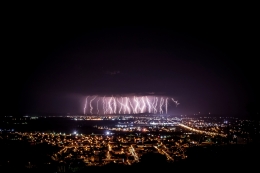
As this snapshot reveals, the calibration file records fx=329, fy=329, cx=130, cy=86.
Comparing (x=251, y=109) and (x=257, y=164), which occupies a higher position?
(x=251, y=109)

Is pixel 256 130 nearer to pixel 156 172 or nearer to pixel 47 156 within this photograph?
pixel 47 156

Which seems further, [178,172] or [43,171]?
[43,171]

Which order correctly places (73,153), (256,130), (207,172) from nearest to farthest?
(207,172) → (73,153) → (256,130)

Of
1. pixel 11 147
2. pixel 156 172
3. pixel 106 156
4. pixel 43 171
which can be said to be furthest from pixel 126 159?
pixel 11 147

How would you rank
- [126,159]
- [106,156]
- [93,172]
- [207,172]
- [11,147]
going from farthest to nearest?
[11,147], [106,156], [126,159], [93,172], [207,172]

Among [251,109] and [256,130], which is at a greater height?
[251,109]

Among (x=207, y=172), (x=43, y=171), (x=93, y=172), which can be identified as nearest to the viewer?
(x=207, y=172)

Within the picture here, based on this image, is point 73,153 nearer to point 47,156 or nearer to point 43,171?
point 47,156

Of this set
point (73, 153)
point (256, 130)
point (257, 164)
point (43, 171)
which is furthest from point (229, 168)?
point (256, 130)

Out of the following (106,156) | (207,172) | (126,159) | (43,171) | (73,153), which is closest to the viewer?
(207,172)
